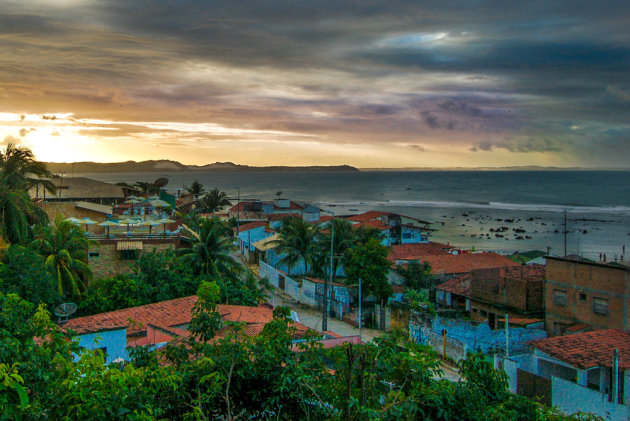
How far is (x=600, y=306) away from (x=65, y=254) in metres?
21.4

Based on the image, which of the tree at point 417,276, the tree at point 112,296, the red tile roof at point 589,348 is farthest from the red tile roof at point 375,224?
the red tile roof at point 589,348

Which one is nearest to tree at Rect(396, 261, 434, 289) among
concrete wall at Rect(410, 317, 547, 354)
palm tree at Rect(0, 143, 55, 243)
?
concrete wall at Rect(410, 317, 547, 354)

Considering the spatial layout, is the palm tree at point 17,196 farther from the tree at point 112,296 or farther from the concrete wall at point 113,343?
the concrete wall at point 113,343

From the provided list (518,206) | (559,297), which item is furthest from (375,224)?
(518,206)

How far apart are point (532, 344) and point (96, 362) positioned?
48.0 ft

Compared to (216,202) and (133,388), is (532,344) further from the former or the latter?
(216,202)

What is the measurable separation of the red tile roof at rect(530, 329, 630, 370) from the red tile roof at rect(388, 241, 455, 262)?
19.6m

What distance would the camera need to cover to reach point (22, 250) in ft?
66.8

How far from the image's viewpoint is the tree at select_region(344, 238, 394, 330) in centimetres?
2862

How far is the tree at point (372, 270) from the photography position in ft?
93.9

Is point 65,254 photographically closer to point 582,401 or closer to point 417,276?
point 417,276

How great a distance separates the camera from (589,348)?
16422 millimetres

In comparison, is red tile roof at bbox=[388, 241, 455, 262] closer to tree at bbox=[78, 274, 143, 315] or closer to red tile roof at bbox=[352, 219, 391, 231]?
red tile roof at bbox=[352, 219, 391, 231]

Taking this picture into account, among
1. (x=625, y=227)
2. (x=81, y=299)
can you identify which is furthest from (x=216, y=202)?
(x=625, y=227)
